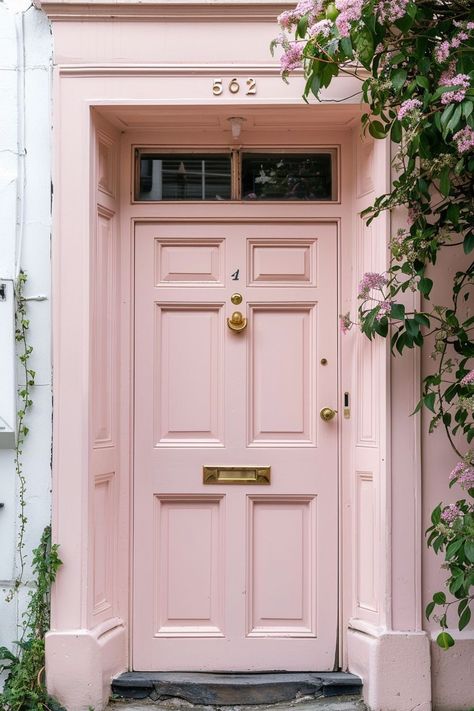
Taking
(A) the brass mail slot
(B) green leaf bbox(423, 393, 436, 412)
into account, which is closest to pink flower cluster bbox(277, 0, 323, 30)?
(B) green leaf bbox(423, 393, 436, 412)

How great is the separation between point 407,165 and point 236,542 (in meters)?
1.92

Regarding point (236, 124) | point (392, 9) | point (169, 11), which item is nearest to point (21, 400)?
point (236, 124)

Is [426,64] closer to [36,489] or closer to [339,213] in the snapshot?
[339,213]

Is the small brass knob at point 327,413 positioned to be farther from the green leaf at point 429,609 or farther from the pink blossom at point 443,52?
the pink blossom at point 443,52

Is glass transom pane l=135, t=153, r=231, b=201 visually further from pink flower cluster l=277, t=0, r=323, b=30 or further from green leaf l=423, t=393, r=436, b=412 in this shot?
green leaf l=423, t=393, r=436, b=412

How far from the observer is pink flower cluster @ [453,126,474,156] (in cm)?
346

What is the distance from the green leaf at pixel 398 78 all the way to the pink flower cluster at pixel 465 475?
4.99ft

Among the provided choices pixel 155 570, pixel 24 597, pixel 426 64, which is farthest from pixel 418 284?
pixel 24 597

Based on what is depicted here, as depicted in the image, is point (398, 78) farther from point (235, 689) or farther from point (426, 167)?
point (235, 689)

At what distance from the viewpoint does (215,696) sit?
4.39 metres

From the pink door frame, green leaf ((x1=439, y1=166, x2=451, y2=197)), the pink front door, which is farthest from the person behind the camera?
the pink front door

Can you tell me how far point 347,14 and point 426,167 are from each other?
2.37 feet

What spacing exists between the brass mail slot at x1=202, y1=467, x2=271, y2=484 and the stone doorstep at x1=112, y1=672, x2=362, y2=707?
0.91 meters

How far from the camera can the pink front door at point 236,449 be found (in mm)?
4574
